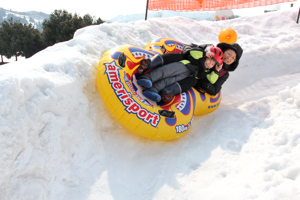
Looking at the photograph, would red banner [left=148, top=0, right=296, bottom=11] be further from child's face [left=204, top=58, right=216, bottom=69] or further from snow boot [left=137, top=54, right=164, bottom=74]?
snow boot [left=137, top=54, right=164, bottom=74]

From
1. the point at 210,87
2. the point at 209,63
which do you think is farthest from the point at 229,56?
the point at 210,87

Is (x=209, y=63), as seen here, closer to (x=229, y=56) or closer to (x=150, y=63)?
(x=229, y=56)

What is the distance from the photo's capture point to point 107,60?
9.14 feet

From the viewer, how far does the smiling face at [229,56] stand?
11.1 feet

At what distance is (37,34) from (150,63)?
11109 mm

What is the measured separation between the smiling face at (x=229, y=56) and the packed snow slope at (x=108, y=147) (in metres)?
0.78

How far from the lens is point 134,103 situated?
2.58m

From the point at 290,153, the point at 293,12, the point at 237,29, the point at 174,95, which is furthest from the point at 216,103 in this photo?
the point at 293,12

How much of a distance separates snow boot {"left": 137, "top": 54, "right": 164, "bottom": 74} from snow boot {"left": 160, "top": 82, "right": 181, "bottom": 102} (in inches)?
14.4

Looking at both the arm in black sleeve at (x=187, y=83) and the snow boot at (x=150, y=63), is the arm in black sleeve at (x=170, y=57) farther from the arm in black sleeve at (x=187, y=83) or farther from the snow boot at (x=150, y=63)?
the arm in black sleeve at (x=187, y=83)

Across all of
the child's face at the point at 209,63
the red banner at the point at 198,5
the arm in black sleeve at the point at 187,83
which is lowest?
the arm in black sleeve at the point at 187,83

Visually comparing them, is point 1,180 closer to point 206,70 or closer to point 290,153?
point 290,153

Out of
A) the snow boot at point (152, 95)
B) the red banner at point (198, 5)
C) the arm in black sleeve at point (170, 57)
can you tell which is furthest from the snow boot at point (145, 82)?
the red banner at point (198, 5)

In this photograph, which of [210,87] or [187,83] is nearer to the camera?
[187,83]
